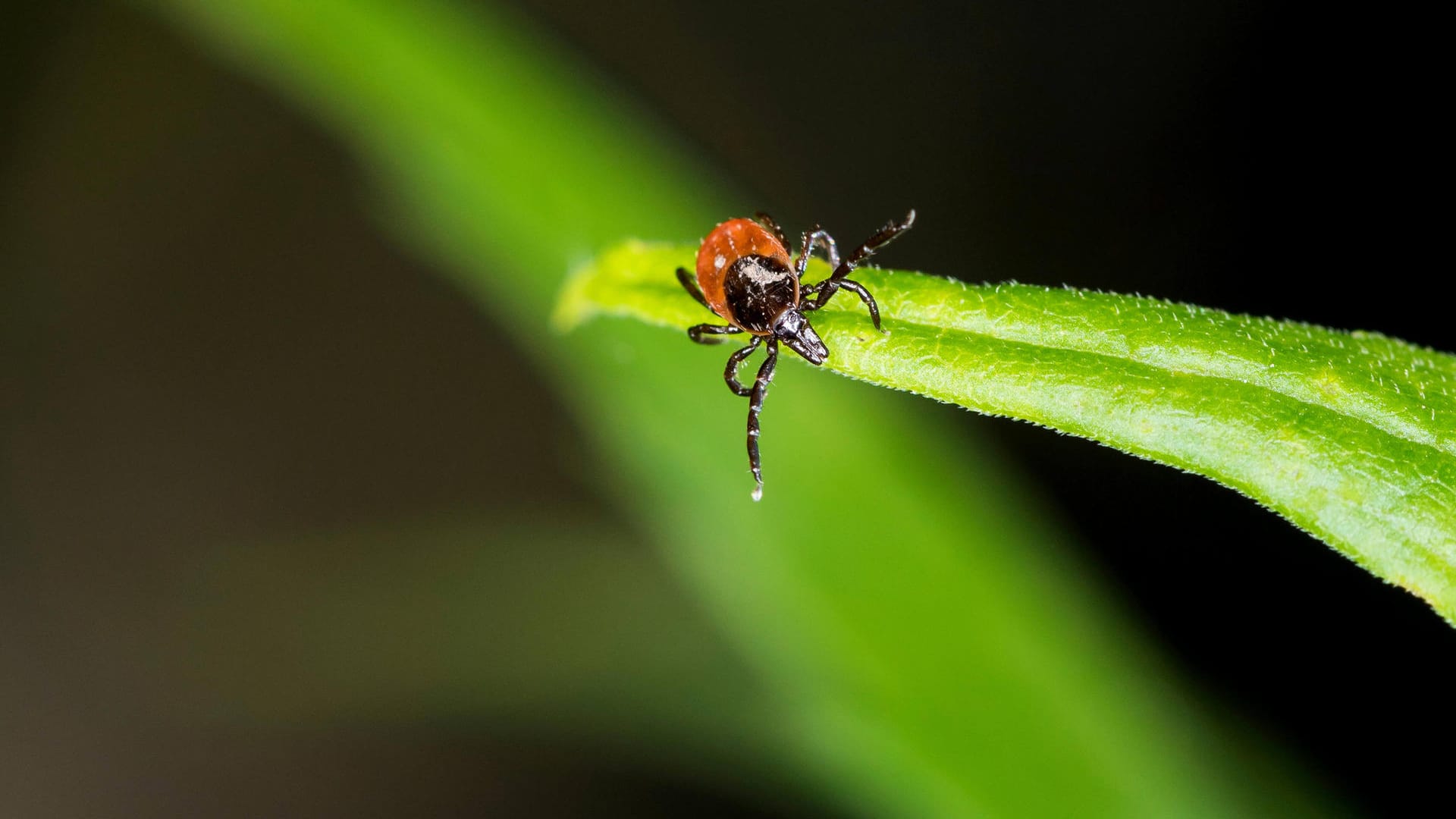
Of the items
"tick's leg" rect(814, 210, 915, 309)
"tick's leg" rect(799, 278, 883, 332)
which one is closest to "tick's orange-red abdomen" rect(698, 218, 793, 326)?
"tick's leg" rect(814, 210, 915, 309)

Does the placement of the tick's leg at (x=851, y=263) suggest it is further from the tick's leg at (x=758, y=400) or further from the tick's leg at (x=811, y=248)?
the tick's leg at (x=758, y=400)

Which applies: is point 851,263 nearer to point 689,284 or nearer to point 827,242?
point 827,242

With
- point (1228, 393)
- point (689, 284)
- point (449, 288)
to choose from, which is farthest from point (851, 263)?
point (449, 288)

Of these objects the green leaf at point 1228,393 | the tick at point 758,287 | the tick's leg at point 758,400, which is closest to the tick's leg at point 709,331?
the tick at point 758,287

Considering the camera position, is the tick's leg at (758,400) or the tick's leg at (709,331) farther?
the tick's leg at (758,400)

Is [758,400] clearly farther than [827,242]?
Yes
